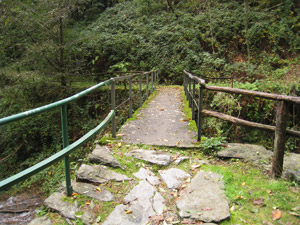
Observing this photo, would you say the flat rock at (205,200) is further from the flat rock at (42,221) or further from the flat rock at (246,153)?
the flat rock at (42,221)

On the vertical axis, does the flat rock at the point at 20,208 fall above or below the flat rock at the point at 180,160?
below

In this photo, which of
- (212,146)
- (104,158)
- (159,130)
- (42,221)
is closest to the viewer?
(42,221)

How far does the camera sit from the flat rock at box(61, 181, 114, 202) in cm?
264

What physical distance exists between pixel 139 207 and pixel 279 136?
1918mm

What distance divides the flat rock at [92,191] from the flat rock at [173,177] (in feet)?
2.55

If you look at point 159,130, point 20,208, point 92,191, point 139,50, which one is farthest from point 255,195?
point 139,50

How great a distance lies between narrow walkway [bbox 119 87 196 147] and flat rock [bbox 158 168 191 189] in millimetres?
896

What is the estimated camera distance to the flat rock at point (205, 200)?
2281 millimetres

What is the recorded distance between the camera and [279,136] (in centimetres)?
282

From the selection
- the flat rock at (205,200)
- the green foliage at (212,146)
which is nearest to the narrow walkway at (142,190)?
the flat rock at (205,200)

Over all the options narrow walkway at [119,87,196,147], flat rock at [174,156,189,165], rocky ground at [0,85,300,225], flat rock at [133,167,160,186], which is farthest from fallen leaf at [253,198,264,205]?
narrow walkway at [119,87,196,147]

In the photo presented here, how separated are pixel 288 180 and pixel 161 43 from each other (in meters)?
15.7

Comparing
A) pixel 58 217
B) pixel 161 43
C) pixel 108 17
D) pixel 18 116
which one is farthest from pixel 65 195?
pixel 108 17

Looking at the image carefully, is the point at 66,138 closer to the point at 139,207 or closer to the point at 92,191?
the point at 92,191
